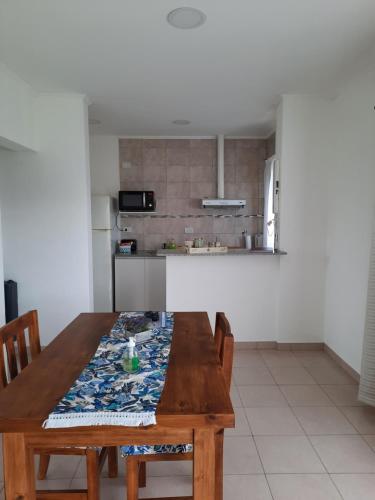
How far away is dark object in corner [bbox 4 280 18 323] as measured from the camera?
3250 mm

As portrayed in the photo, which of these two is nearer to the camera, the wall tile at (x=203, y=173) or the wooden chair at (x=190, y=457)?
the wooden chair at (x=190, y=457)

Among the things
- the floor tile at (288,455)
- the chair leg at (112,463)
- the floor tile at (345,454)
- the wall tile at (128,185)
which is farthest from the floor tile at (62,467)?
the wall tile at (128,185)

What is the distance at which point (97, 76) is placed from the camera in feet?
9.41

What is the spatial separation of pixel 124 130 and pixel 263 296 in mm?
2827

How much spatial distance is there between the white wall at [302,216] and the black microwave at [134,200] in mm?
1926

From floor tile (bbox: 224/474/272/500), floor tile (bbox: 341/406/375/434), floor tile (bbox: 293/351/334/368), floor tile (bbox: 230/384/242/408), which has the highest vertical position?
floor tile (bbox: 224/474/272/500)

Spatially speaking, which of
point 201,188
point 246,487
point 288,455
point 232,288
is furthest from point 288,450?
point 201,188

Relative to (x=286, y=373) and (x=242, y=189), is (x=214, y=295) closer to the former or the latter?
(x=286, y=373)

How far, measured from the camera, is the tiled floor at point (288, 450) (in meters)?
1.71

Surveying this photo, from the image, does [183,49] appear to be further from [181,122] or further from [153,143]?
[153,143]

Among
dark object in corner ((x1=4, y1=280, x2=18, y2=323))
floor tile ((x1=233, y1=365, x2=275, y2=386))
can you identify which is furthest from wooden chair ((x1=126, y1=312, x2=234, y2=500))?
dark object in corner ((x1=4, y1=280, x2=18, y2=323))

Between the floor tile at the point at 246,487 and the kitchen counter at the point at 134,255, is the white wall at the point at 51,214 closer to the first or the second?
the kitchen counter at the point at 134,255

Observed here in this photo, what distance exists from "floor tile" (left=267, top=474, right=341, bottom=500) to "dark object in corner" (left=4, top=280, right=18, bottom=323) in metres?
2.61

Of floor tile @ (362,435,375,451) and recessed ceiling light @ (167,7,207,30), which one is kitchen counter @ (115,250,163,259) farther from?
floor tile @ (362,435,375,451)
